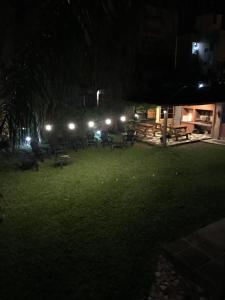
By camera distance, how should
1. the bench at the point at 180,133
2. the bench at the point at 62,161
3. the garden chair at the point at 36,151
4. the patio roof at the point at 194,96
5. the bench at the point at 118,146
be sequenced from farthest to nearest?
the bench at the point at 180,133, the bench at the point at 118,146, the garden chair at the point at 36,151, the bench at the point at 62,161, the patio roof at the point at 194,96

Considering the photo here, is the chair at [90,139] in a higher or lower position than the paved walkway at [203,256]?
higher

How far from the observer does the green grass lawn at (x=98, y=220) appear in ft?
17.7

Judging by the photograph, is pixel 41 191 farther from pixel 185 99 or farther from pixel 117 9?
pixel 117 9

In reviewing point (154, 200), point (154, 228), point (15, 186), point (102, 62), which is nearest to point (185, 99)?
point (154, 200)

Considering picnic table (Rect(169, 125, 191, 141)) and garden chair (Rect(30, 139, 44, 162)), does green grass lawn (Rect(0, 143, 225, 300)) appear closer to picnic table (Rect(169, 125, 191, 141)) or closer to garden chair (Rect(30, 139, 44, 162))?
garden chair (Rect(30, 139, 44, 162))

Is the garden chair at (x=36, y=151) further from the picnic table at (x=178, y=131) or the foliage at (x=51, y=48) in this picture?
the foliage at (x=51, y=48)

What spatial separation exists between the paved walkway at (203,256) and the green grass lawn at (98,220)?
0.55m

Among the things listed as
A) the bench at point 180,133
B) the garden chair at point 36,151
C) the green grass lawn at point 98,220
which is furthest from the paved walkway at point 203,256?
the bench at point 180,133

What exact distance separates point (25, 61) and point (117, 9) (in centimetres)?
111

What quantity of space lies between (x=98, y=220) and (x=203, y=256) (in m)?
3.23

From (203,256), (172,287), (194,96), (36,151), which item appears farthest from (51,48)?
(36,151)

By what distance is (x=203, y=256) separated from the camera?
576cm

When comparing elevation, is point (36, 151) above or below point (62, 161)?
above

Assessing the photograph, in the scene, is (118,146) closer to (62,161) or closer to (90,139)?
(90,139)
